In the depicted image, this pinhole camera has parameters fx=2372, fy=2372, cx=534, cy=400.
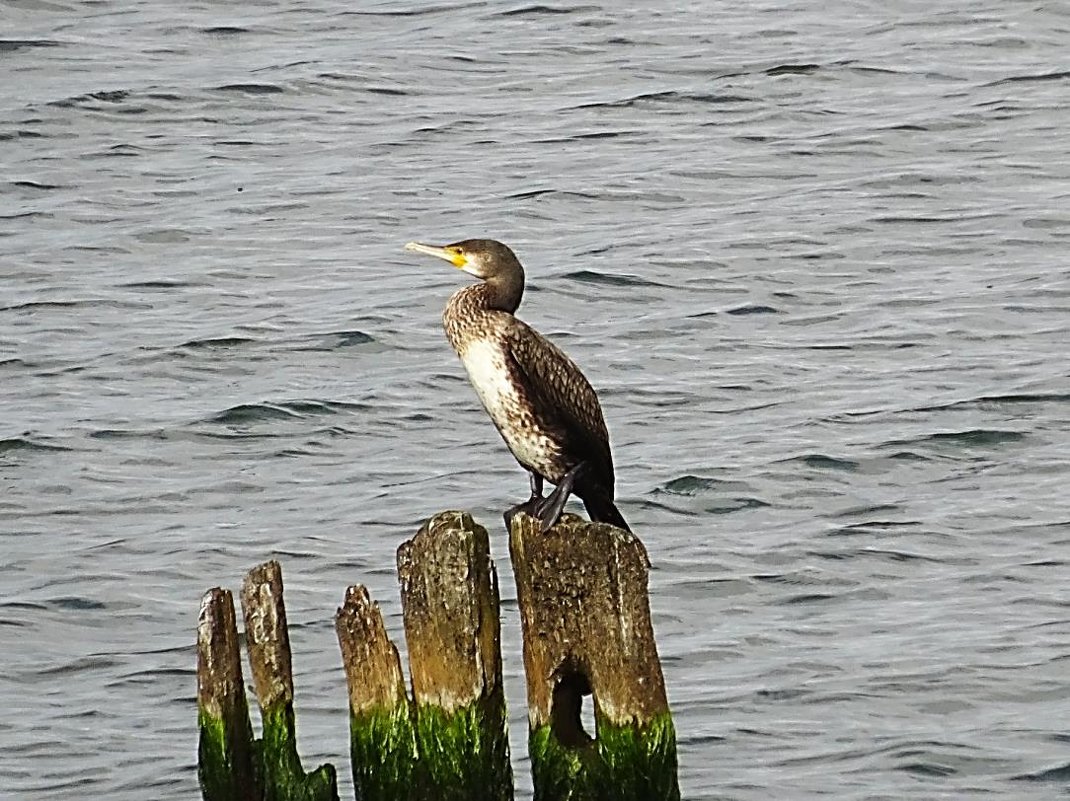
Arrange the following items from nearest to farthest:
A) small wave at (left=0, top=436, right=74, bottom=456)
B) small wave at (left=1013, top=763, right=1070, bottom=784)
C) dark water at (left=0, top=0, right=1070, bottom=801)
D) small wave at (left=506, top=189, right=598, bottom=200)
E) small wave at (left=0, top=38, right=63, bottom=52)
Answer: small wave at (left=1013, top=763, right=1070, bottom=784)
dark water at (left=0, top=0, right=1070, bottom=801)
small wave at (left=0, top=436, right=74, bottom=456)
small wave at (left=506, top=189, right=598, bottom=200)
small wave at (left=0, top=38, right=63, bottom=52)

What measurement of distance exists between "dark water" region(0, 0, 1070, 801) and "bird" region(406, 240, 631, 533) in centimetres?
192

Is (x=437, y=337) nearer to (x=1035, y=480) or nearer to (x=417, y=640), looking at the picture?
(x=1035, y=480)

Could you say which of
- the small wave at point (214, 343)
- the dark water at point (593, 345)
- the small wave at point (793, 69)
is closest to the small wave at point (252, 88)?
the dark water at point (593, 345)

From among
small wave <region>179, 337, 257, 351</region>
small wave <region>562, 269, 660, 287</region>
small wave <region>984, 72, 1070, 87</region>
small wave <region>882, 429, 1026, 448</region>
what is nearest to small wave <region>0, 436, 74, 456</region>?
small wave <region>179, 337, 257, 351</region>

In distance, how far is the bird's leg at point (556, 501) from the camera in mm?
6301

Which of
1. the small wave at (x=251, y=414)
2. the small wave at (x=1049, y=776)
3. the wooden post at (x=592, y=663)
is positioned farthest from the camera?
the small wave at (x=251, y=414)

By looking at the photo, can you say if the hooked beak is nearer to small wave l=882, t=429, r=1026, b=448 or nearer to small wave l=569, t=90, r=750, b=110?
small wave l=882, t=429, r=1026, b=448

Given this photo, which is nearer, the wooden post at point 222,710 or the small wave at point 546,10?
the wooden post at point 222,710

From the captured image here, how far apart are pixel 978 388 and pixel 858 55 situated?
966 centimetres

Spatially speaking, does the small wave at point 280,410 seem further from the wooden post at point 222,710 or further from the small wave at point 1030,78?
the small wave at point 1030,78

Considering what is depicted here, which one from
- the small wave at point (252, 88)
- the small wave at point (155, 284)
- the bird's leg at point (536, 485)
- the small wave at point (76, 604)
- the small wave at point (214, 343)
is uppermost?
the bird's leg at point (536, 485)

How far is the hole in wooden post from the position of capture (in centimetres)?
615

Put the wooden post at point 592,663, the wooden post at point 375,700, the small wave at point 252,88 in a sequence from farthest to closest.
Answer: the small wave at point 252,88, the wooden post at point 375,700, the wooden post at point 592,663

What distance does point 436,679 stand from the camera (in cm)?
623
